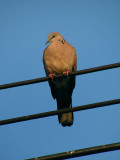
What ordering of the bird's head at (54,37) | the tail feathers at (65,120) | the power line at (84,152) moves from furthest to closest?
the bird's head at (54,37)
the tail feathers at (65,120)
the power line at (84,152)

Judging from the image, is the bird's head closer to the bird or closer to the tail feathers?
the bird

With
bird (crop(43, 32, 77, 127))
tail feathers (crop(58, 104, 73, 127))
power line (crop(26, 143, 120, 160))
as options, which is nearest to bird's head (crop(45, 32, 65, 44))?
bird (crop(43, 32, 77, 127))

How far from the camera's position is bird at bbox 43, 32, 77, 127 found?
501 cm

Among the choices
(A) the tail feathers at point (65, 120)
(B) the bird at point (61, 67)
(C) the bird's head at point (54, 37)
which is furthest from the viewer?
(C) the bird's head at point (54, 37)

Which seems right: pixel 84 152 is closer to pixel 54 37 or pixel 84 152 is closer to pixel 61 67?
pixel 61 67

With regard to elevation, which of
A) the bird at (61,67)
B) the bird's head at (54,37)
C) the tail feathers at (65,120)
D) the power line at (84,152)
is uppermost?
the bird's head at (54,37)

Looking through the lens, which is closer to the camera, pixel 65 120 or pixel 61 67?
pixel 65 120

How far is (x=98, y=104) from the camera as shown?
2.60m

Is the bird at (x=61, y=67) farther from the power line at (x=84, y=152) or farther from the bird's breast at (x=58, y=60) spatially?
the power line at (x=84, y=152)

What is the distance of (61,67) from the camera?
16.5 ft

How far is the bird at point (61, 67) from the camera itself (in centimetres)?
501

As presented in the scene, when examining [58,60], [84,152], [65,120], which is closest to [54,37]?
[58,60]

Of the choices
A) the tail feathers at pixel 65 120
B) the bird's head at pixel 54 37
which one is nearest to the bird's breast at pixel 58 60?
the bird's head at pixel 54 37

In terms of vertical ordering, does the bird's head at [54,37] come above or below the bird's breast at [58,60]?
above
